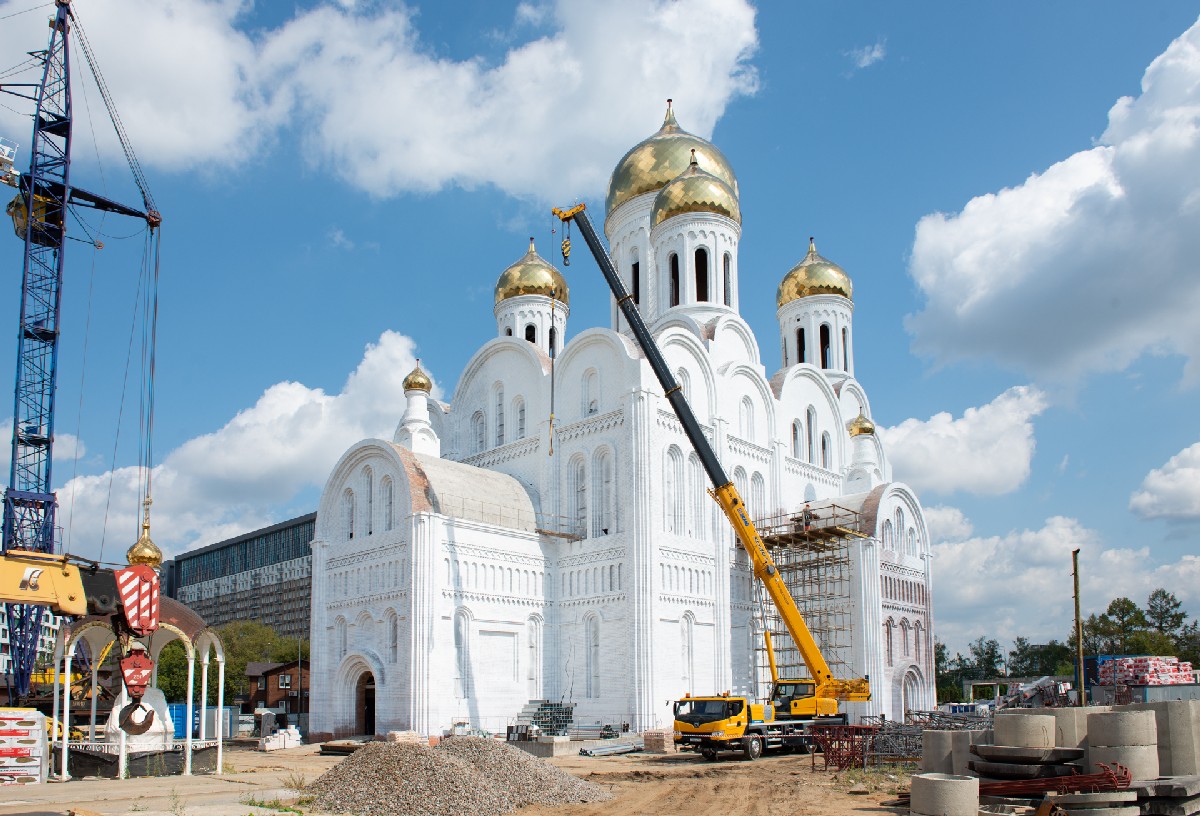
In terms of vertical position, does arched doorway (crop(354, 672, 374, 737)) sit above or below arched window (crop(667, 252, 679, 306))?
below

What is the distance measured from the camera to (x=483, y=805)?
16250mm

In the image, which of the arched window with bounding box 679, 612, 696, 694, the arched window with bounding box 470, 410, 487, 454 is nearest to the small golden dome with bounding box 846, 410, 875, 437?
the arched window with bounding box 679, 612, 696, 694

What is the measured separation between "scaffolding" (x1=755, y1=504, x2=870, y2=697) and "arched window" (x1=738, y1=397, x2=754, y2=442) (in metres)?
2.95

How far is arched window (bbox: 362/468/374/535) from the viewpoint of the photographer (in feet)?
114

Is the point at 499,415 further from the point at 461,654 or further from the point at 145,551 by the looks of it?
the point at 145,551

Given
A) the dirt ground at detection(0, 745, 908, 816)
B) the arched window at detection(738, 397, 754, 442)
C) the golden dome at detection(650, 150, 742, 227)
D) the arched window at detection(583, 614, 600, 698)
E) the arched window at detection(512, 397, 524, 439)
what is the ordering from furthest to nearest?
the golden dome at detection(650, 150, 742, 227)
the arched window at detection(512, 397, 524, 439)
the arched window at detection(738, 397, 754, 442)
the arched window at detection(583, 614, 600, 698)
the dirt ground at detection(0, 745, 908, 816)

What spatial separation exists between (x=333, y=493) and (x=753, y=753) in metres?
16.9

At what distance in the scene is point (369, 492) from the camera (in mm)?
35281

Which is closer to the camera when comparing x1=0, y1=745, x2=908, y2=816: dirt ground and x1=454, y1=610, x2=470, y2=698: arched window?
x1=0, y1=745, x2=908, y2=816: dirt ground

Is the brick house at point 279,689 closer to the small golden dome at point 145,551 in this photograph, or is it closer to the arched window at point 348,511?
the arched window at point 348,511

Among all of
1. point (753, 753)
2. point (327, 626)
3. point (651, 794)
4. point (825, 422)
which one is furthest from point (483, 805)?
point (825, 422)

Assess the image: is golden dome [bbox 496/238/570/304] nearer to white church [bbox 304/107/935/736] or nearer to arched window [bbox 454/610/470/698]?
white church [bbox 304/107/935/736]

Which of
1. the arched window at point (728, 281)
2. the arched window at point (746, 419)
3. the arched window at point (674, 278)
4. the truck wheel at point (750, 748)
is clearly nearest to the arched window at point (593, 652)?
the truck wheel at point (750, 748)

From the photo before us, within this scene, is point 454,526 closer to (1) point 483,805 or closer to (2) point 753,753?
(2) point 753,753
